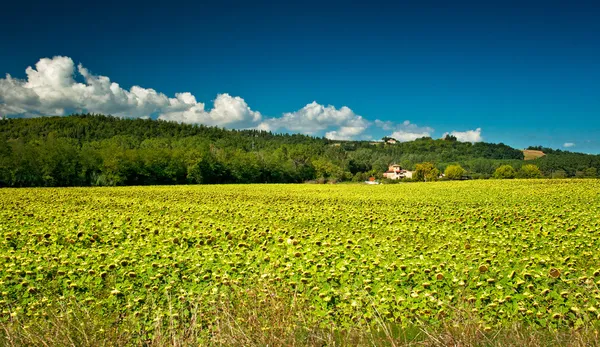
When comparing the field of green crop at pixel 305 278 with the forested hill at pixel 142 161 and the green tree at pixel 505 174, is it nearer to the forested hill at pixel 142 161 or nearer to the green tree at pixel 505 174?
the forested hill at pixel 142 161

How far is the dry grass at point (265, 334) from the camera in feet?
13.3

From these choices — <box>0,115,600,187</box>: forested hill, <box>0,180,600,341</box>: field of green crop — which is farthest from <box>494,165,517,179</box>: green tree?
<box>0,180,600,341</box>: field of green crop

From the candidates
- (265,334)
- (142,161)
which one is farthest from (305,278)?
(142,161)

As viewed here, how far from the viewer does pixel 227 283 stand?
7.05 metres

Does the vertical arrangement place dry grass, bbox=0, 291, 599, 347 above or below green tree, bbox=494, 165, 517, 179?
below

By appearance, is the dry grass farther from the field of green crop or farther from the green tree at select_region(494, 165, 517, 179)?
the green tree at select_region(494, 165, 517, 179)

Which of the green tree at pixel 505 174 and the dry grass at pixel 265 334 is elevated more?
the green tree at pixel 505 174

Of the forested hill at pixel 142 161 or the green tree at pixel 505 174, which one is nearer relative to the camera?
the forested hill at pixel 142 161

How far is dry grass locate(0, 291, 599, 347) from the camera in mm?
4043

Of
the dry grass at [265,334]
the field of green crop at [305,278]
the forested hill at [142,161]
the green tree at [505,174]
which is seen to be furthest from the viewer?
the green tree at [505,174]

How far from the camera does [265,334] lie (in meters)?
4.38

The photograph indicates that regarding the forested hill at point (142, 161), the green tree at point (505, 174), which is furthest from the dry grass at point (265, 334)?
the green tree at point (505, 174)

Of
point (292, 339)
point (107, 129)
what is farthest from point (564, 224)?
point (107, 129)

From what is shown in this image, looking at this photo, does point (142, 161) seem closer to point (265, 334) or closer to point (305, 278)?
point (305, 278)
